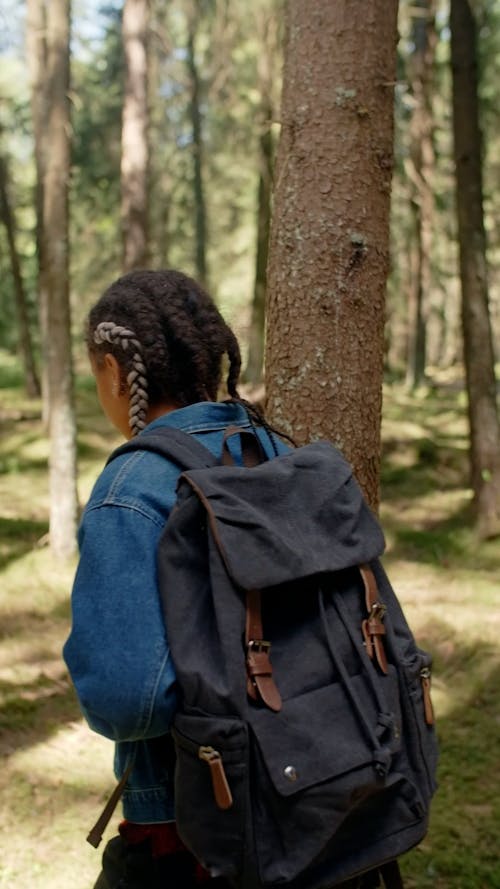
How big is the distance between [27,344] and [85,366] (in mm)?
12529

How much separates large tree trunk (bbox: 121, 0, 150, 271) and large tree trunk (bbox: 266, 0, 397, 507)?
744cm

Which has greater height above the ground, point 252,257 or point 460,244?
point 460,244

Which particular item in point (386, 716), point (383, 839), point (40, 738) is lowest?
point (40, 738)

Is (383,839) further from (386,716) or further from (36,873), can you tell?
(36,873)

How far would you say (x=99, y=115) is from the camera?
20.9 metres

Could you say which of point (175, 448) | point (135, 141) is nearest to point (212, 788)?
point (175, 448)

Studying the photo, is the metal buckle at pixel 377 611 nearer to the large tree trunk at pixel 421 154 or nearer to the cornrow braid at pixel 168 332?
the cornrow braid at pixel 168 332

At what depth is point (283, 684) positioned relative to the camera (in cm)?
178

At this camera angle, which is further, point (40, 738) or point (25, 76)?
point (25, 76)

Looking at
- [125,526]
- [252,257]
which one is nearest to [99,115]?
[252,257]

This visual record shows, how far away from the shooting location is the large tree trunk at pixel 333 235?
9.65 feet

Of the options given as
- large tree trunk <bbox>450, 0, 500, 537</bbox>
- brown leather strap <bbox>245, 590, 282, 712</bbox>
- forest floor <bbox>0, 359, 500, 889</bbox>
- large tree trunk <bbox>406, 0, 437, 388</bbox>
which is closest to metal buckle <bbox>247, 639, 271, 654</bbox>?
brown leather strap <bbox>245, 590, 282, 712</bbox>

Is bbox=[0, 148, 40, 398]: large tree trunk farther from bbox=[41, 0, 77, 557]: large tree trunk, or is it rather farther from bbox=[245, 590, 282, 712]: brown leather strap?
bbox=[245, 590, 282, 712]: brown leather strap

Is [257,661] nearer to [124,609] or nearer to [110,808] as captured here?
[124,609]
